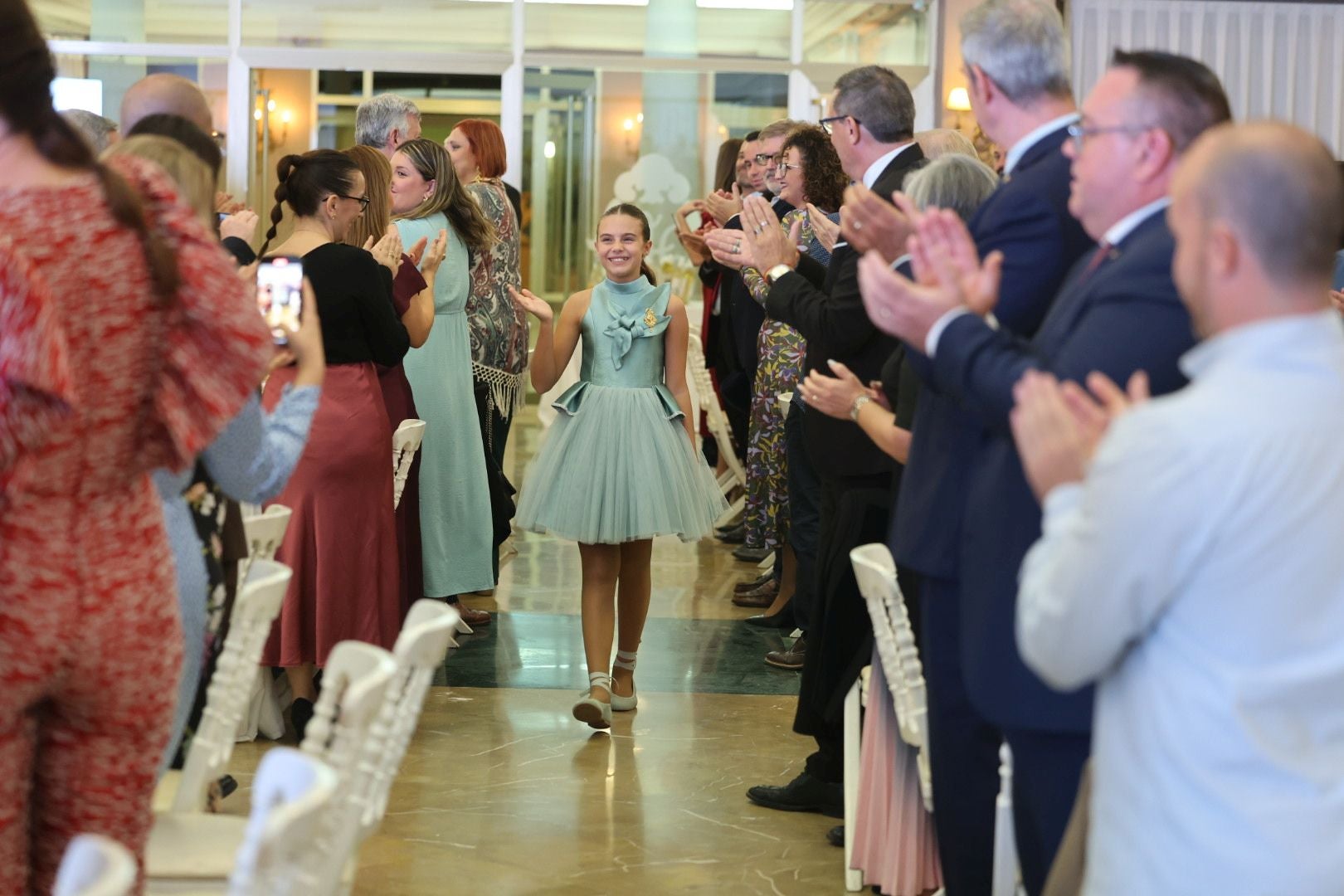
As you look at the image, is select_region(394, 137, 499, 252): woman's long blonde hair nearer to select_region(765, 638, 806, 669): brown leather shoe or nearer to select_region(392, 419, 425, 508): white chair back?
select_region(392, 419, 425, 508): white chair back

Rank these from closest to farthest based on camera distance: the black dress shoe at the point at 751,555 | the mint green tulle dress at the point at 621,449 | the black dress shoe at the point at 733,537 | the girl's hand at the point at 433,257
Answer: the mint green tulle dress at the point at 621,449 < the girl's hand at the point at 433,257 < the black dress shoe at the point at 751,555 < the black dress shoe at the point at 733,537

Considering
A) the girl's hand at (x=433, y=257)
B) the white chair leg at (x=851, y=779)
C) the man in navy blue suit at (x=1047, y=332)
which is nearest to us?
the man in navy blue suit at (x=1047, y=332)

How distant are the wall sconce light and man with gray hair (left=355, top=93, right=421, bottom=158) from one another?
5511mm

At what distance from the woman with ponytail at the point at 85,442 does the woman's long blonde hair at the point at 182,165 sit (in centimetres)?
38

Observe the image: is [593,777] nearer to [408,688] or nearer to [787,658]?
[787,658]

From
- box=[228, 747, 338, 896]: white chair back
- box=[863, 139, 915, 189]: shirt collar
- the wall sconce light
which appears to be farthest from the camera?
the wall sconce light

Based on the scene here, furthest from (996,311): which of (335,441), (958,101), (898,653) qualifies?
(958,101)

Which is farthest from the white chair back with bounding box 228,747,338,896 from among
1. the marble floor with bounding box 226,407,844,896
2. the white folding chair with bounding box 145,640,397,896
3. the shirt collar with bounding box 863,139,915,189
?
the shirt collar with bounding box 863,139,915,189

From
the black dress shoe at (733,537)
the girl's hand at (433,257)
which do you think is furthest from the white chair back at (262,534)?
the black dress shoe at (733,537)

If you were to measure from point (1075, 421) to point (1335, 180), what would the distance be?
14.4 inches

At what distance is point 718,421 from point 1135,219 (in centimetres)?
585

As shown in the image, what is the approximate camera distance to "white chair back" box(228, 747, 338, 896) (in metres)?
1.41

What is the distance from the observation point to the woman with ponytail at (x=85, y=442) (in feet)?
5.51

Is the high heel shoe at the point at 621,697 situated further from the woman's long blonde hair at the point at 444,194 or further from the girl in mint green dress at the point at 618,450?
the woman's long blonde hair at the point at 444,194
